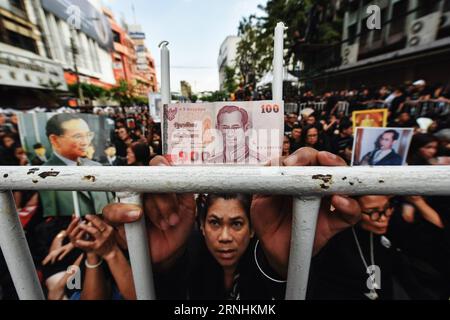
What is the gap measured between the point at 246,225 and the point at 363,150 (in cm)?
144

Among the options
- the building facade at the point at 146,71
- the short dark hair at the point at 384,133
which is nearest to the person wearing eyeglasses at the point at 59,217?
the building facade at the point at 146,71

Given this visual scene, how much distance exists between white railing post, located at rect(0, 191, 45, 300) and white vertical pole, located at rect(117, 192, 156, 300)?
0.89ft

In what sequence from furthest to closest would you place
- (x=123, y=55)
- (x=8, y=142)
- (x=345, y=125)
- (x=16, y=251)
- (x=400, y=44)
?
(x=123, y=55) < (x=400, y=44) < (x=345, y=125) < (x=8, y=142) < (x=16, y=251)

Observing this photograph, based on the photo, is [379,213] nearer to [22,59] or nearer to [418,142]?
[418,142]

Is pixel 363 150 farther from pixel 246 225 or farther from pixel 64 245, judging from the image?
pixel 64 245

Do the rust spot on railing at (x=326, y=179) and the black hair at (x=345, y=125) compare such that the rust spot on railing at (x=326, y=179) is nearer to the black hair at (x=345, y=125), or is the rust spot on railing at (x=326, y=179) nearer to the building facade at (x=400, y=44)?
the black hair at (x=345, y=125)

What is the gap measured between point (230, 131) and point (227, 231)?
0.94ft

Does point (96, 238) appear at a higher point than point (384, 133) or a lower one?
lower

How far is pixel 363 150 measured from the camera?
1635 mm

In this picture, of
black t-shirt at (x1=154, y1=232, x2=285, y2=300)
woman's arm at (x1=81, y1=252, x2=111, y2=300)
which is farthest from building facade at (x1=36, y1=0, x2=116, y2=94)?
black t-shirt at (x1=154, y1=232, x2=285, y2=300)

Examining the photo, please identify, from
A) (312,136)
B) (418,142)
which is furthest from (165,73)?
(312,136)

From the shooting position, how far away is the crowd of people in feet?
1.90

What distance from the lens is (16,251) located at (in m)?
0.55

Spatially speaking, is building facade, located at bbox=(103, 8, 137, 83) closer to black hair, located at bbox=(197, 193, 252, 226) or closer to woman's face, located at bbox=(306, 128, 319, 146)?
woman's face, located at bbox=(306, 128, 319, 146)
